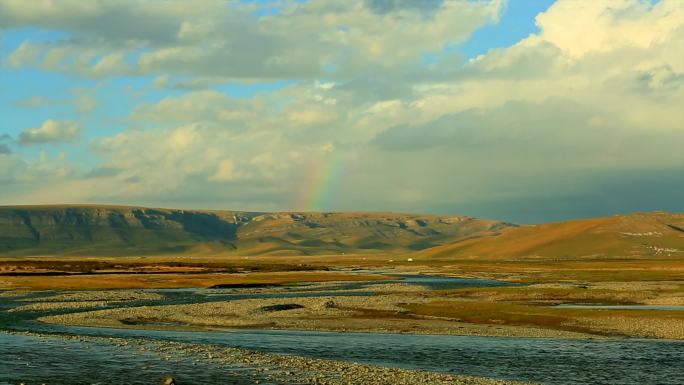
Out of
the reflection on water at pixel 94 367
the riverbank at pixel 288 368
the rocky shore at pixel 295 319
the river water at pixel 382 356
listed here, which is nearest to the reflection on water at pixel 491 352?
the river water at pixel 382 356

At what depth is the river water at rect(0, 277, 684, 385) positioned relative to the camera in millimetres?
34344

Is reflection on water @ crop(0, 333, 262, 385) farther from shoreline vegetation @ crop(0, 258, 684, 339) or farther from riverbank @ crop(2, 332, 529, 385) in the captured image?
shoreline vegetation @ crop(0, 258, 684, 339)

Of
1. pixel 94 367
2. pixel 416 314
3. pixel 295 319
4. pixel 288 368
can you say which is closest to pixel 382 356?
pixel 288 368

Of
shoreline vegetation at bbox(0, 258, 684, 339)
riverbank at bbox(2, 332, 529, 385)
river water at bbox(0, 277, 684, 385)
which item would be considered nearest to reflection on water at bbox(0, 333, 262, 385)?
river water at bbox(0, 277, 684, 385)

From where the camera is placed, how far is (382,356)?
135 ft

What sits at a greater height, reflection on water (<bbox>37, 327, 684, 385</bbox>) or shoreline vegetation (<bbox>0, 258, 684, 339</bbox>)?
reflection on water (<bbox>37, 327, 684, 385</bbox>)

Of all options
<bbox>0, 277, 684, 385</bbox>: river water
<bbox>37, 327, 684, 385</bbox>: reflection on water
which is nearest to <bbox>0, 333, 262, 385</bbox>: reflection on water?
<bbox>0, 277, 684, 385</bbox>: river water

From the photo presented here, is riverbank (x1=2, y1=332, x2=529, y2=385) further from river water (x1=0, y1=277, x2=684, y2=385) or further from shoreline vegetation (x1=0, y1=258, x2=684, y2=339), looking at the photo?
shoreline vegetation (x1=0, y1=258, x2=684, y2=339)

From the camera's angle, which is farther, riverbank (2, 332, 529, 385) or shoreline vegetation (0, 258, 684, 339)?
shoreline vegetation (0, 258, 684, 339)

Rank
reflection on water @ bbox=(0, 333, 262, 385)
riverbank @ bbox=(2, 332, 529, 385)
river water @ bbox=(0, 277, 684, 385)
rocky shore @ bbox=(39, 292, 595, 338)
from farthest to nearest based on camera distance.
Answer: rocky shore @ bbox=(39, 292, 595, 338) < river water @ bbox=(0, 277, 684, 385) < riverbank @ bbox=(2, 332, 529, 385) < reflection on water @ bbox=(0, 333, 262, 385)

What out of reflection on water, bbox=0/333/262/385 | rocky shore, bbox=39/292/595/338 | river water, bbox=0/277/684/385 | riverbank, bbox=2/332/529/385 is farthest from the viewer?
rocky shore, bbox=39/292/595/338

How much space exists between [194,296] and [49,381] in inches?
2363

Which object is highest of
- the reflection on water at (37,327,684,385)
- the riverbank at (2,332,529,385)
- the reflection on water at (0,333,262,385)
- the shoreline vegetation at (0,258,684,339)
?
the reflection on water at (0,333,262,385)

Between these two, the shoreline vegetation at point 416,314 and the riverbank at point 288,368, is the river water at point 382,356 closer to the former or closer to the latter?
the riverbank at point 288,368
